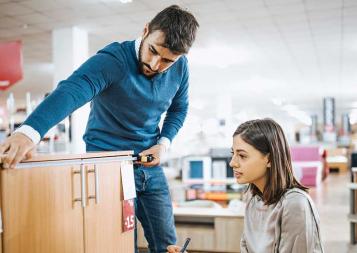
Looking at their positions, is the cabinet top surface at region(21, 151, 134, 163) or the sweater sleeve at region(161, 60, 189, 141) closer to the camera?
the cabinet top surface at region(21, 151, 134, 163)

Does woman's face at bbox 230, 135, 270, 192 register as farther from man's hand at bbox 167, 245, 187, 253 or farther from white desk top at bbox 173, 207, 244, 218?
white desk top at bbox 173, 207, 244, 218

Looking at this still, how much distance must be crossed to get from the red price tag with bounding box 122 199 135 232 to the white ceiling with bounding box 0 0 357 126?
488cm

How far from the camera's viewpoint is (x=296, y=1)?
6277mm

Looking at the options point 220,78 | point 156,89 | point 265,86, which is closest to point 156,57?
point 156,89

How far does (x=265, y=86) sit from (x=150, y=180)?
1430cm

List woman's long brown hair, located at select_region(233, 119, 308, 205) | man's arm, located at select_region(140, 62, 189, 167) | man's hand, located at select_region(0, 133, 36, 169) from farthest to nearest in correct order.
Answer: man's arm, located at select_region(140, 62, 189, 167), woman's long brown hair, located at select_region(233, 119, 308, 205), man's hand, located at select_region(0, 133, 36, 169)

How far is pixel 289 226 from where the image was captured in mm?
1617

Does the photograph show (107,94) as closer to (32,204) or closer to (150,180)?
(150,180)

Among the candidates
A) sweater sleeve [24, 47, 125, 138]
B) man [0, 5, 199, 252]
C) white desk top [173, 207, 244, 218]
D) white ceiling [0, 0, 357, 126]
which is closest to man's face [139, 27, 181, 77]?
man [0, 5, 199, 252]

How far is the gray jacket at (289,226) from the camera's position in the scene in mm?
1598

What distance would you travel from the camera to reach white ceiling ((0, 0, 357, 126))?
6512 millimetres

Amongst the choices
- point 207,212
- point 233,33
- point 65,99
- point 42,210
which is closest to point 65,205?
point 42,210

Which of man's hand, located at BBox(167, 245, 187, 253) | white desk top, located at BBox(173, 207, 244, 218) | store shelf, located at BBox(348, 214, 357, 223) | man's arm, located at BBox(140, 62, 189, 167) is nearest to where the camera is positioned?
man's hand, located at BBox(167, 245, 187, 253)

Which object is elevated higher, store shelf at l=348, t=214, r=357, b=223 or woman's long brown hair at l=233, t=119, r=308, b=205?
woman's long brown hair at l=233, t=119, r=308, b=205
